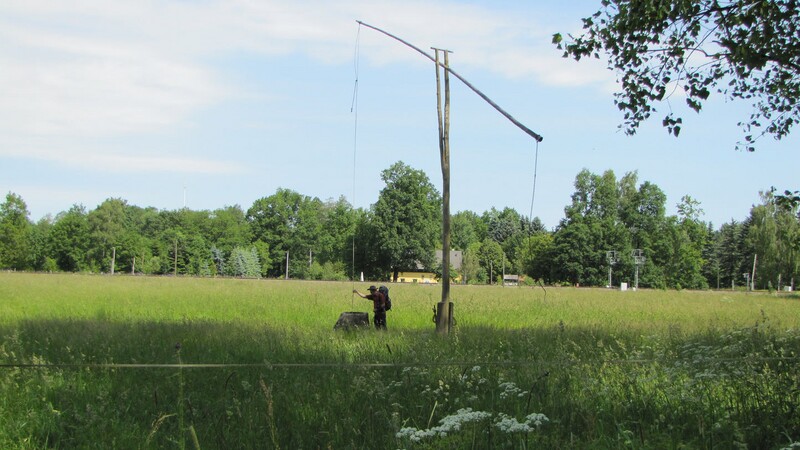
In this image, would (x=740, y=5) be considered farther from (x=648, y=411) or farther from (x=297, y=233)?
(x=297, y=233)

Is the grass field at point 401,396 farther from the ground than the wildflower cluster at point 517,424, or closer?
closer

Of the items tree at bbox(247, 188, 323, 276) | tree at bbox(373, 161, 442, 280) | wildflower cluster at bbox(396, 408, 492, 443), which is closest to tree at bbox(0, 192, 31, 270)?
tree at bbox(247, 188, 323, 276)

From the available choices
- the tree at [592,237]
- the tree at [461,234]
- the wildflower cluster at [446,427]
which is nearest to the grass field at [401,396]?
the wildflower cluster at [446,427]

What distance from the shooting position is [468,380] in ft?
25.8

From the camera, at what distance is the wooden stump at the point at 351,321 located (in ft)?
49.6


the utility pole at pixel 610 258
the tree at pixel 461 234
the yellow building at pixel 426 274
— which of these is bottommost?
the yellow building at pixel 426 274

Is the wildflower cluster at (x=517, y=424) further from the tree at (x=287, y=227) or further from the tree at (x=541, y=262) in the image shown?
the tree at (x=287, y=227)

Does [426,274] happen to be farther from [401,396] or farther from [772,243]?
[401,396]

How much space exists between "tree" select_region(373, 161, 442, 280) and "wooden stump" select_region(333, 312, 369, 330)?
73714 mm

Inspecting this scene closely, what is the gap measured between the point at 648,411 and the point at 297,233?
116775mm

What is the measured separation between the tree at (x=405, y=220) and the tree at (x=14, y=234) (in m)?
50.9

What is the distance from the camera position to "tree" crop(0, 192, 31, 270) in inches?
3752

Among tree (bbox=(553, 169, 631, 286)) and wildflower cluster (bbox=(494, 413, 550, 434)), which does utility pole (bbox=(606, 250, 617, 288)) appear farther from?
wildflower cluster (bbox=(494, 413, 550, 434))

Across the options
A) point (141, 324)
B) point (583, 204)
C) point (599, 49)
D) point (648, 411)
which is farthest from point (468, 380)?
point (583, 204)
